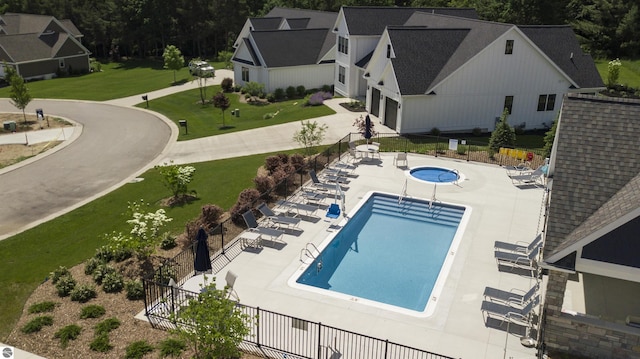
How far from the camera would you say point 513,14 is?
68.9m

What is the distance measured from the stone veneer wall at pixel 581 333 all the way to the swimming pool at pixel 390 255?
3.66 meters

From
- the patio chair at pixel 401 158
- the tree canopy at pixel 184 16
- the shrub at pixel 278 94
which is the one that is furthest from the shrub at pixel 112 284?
the tree canopy at pixel 184 16

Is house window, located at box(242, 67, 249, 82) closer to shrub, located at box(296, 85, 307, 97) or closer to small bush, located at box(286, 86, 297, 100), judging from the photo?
small bush, located at box(286, 86, 297, 100)

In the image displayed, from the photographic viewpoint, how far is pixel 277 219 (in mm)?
22953

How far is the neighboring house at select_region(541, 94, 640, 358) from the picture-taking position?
1409 cm

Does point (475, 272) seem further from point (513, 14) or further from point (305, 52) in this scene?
point (513, 14)

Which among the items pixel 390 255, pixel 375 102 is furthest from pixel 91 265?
pixel 375 102

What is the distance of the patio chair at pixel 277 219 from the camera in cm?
2271

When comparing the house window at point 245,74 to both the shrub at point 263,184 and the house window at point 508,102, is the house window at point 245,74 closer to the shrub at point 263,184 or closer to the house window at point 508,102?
the house window at point 508,102

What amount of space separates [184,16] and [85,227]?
6866 cm

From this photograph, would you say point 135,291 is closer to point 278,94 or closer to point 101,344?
point 101,344

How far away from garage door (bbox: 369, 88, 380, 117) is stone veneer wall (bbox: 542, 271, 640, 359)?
2989 cm

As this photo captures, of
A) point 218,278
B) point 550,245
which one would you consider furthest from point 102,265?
point 550,245

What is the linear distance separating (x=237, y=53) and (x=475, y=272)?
148 ft
